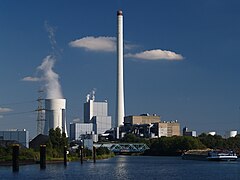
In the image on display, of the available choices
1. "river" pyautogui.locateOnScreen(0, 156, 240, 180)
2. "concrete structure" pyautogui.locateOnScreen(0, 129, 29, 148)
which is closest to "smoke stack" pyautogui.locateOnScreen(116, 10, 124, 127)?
"concrete structure" pyautogui.locateOnScreen(0, 129, 29, 148)

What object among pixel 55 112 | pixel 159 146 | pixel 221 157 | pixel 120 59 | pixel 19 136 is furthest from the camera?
pixel 120 59

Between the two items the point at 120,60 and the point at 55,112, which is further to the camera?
the point at 120,60

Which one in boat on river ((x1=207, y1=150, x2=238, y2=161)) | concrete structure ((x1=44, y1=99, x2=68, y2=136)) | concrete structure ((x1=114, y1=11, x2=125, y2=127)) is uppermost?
concrete structure ((x1=114, y1=11, x2=125, y2=127))

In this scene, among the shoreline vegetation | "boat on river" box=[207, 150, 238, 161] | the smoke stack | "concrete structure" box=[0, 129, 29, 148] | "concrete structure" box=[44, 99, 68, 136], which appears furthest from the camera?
the smoke stack

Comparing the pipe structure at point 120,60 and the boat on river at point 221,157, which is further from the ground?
the pipe structure at point 120,60

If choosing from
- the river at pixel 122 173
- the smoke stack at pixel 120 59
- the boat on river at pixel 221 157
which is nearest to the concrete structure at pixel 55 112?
the smoke stack at pixel 120 59

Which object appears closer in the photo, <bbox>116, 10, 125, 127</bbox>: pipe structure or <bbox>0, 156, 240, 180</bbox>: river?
<bbox>0, 156, 240, 180</bbox>: river

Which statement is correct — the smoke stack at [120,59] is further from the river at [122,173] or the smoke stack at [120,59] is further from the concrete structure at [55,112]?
the river at [122,173]

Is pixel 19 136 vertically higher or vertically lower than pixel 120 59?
lower

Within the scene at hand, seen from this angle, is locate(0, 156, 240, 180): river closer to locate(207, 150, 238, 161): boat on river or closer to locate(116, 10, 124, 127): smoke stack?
locate(207, 150, 238, 161): boat on river

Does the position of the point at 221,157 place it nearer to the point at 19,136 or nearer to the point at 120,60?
the point at 19,136

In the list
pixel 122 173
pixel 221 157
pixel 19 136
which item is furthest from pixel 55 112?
pixel 122 173

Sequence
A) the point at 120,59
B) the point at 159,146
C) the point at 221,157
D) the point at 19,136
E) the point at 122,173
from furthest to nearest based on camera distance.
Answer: the point at 120,59 → the point at 159,146 → the point at 19,136 → the point at 221,157 → the point at 122,173

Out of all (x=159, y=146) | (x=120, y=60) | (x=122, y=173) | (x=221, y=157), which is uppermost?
(x=120, y=60)
